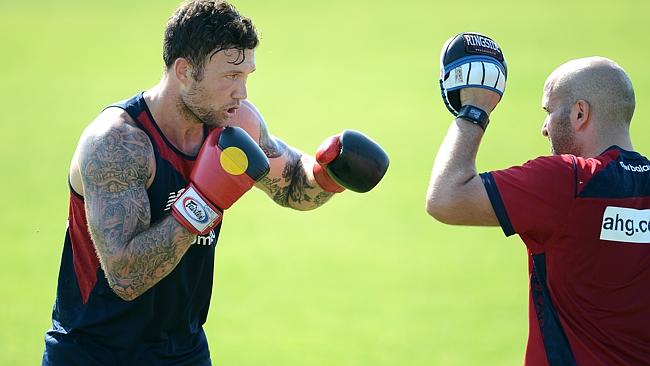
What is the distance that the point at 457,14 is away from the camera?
18047mm

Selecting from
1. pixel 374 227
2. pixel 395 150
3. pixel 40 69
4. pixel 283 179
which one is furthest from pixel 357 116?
pixel 283 179

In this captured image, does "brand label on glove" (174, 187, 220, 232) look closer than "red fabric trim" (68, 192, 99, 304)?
Yes

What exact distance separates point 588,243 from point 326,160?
1355 mm

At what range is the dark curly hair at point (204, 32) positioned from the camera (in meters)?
3.96

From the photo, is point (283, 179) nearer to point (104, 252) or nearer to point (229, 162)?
point (229, 162)

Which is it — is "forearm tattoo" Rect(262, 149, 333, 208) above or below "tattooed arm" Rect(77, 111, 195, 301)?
above

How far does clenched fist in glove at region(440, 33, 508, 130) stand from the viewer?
140 inches

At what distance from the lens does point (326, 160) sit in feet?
14.1

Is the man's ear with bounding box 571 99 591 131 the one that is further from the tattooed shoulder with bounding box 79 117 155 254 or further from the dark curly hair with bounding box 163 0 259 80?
the tattooed shoulder with bounding box 79 117 155 254

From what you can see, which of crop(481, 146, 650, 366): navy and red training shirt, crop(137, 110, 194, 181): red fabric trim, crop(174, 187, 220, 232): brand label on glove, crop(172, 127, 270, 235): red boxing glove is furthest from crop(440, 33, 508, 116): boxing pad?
crop(137, 110, 194, 181): red fabric trim

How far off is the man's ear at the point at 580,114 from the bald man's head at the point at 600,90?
1 cm

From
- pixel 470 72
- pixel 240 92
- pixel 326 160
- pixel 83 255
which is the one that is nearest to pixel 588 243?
pixel 470 72

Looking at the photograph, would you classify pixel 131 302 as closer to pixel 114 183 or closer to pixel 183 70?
pixel 114 183

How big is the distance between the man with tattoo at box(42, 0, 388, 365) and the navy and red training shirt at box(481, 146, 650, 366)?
1.04 metres
